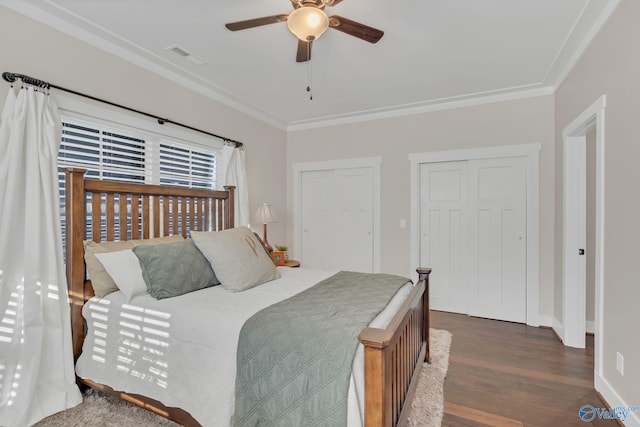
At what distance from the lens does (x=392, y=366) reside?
1531 millimetres

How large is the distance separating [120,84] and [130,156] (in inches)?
23.8

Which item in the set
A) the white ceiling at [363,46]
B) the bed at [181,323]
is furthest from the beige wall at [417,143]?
the bed at [181,323]

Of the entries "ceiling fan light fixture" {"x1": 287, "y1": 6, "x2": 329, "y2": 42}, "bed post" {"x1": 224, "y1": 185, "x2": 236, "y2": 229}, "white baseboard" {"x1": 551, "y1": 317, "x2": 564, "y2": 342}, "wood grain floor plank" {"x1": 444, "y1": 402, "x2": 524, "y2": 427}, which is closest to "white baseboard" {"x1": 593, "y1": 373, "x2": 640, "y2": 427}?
"wood grain floor plank" {"x1": 444, "y1": 402, "x2": 524, "y2": 427}

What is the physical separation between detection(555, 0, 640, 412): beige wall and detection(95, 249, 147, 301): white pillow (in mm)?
3016

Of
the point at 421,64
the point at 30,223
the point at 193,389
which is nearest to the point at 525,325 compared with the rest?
the point at 421,64

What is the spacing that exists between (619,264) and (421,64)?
2.20 m

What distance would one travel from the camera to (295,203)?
16.5 feet

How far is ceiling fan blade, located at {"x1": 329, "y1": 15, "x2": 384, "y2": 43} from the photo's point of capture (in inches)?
74.7

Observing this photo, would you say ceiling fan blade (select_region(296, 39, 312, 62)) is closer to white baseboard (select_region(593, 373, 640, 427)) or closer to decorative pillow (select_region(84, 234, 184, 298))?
decorative pillow (select_region(84, 234, 184, 298))

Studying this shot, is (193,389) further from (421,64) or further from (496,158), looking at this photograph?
(496,158)

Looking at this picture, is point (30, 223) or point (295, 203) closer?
point (30, 223)

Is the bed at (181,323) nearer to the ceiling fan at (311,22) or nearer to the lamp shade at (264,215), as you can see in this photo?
the lamp shade at (264,215)

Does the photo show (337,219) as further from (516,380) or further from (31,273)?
(31,273)

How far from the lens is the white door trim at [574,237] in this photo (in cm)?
224
